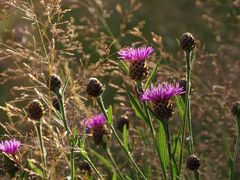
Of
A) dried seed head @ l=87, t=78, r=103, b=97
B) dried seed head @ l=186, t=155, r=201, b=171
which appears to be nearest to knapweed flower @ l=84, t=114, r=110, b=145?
dried seed head @ l=87, t=78, r=103, b=97

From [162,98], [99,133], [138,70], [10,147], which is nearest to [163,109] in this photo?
[162,98]

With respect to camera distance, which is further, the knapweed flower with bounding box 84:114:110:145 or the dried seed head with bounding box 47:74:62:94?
the knapweed flower with bounding box 84:114:110:145

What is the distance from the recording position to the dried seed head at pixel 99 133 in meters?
1.61

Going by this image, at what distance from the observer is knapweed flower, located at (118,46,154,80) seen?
151 cm

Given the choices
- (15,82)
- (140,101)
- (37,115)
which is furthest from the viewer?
(15,82)

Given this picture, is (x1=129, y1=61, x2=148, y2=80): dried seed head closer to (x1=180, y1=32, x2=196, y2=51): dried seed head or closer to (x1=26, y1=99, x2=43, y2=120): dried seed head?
(x1=180, y1=32, x2=196, y2=51): dried seed head

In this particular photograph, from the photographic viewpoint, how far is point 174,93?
1.45 meters

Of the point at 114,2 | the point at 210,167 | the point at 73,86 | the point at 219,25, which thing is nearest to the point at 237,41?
the point at 219,25

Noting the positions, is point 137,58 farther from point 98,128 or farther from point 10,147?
point 10,147

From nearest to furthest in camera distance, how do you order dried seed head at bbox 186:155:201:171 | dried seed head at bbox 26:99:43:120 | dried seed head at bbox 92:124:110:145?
dried seed head at bbox 26:99:43:120 → dried seed head at bbox 186:155:201:171 → dried seed head at bbox 92:124:110:145

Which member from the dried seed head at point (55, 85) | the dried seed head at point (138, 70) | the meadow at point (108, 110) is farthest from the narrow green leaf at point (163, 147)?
the dried seed head at point (55, 85)

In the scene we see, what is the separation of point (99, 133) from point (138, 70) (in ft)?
0.73

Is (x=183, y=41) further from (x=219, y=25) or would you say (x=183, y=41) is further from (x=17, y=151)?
(x=219, y=25)

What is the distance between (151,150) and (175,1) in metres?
2.38
